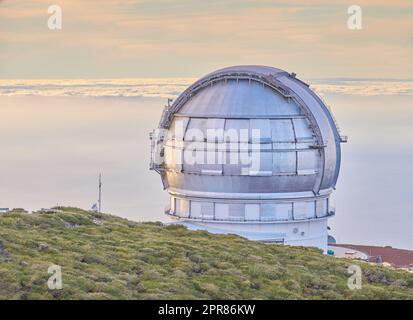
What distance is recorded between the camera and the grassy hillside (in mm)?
31641

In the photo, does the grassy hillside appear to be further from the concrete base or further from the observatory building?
the concrete base

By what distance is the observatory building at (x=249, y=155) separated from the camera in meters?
54.4

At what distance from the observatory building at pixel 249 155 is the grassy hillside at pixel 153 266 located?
→ 34.4ft

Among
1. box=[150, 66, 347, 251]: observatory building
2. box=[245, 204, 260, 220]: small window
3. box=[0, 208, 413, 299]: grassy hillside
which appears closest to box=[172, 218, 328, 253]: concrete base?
box=[150, 66, 347, 251]: observatory building

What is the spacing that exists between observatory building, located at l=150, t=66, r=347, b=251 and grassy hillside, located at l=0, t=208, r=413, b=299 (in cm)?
1048

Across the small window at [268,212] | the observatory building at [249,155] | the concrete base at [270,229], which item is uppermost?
the observatory building at [249,155]

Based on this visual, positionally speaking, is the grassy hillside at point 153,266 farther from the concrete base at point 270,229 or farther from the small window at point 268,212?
the small window at point 268,212

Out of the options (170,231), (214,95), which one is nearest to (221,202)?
(214,95)

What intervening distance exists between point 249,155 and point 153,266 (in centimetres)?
1930

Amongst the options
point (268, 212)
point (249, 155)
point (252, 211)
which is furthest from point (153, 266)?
point (268, 212)

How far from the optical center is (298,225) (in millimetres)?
56938

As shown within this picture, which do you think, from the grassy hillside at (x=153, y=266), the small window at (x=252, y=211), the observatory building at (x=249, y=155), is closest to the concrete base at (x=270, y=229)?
the observatory building at (x=249, y=155)
